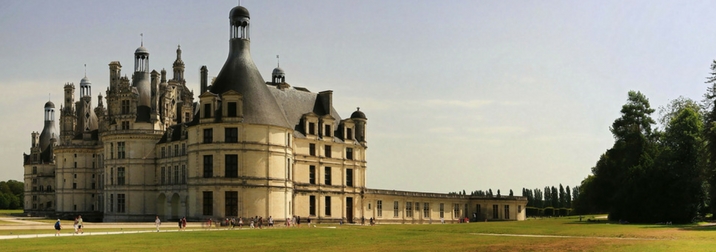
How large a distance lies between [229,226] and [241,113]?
10.5 metres

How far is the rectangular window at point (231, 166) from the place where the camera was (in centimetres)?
7488

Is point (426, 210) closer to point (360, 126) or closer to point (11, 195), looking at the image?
point (360, 126)

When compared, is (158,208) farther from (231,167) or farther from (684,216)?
(684,216)

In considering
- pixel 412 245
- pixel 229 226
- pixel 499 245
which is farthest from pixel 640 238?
pixel 229 226

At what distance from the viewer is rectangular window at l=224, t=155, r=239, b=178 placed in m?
74.9

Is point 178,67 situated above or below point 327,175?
above

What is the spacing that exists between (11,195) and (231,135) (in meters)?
119

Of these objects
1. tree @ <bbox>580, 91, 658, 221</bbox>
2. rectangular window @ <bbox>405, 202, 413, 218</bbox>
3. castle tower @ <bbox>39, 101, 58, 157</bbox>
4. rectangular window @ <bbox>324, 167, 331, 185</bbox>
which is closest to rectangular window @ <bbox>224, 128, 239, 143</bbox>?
rectangular window @ <bbox>324, 167, 331, 185</bbox>

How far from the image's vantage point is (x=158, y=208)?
279ft

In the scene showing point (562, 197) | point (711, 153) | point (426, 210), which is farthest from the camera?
point (562, 197)

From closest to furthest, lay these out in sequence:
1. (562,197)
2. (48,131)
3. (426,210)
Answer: (426,210)
(48,131)
(562,197)

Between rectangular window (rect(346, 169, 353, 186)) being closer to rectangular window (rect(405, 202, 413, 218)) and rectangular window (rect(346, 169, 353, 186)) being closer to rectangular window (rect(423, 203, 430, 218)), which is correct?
rectangular window (rect(405, 202, 413, 218))

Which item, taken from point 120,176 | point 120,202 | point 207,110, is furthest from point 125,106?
point 207,110

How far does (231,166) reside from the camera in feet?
246
